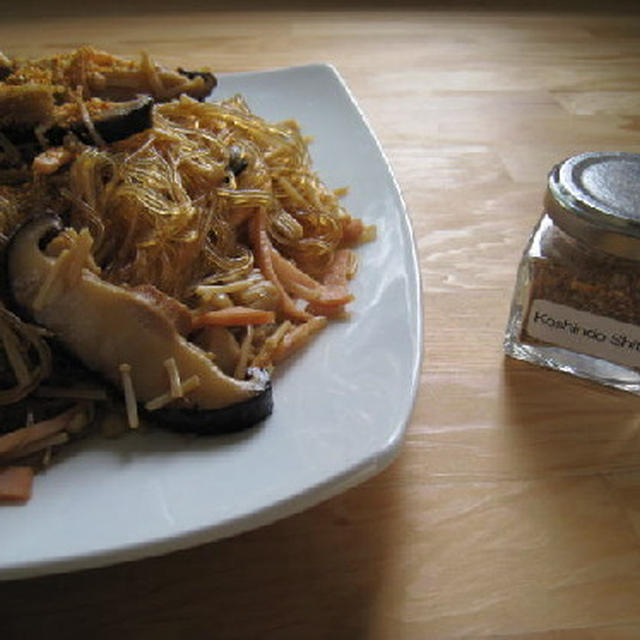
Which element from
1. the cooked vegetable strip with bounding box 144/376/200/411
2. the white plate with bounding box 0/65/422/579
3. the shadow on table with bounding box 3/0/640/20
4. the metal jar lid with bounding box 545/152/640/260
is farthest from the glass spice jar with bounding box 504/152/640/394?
the shadow on table with bounding box 3/0/640/20

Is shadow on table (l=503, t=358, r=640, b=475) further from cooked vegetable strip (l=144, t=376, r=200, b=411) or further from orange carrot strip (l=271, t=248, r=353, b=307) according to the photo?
cooked vegetable strip (l=144, t=376, r=200, b=411)

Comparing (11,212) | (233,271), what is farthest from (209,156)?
(11,212)

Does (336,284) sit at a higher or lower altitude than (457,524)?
higher

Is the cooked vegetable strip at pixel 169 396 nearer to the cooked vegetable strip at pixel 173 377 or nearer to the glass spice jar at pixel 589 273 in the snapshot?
the cooked vegetable strip at pixel 173 377

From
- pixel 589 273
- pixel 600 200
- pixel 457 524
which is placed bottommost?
pixel 457 524

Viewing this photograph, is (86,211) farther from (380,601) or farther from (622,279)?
(622,279)

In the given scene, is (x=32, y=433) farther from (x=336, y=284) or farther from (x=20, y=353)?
(x=336, y=284)

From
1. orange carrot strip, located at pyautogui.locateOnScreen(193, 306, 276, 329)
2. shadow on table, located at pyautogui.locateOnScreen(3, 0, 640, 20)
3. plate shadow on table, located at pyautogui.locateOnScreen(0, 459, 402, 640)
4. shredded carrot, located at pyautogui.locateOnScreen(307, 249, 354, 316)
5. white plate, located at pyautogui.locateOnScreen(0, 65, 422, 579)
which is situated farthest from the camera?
shadow on table, located at pyautogui.locateOnScreen(3, 0, 640, 20)

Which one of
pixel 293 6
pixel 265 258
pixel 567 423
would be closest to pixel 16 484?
pixel 265 258
